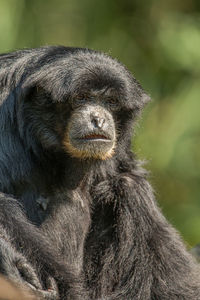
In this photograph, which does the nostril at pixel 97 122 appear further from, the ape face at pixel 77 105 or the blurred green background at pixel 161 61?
the blurred green background at pixel 161 61

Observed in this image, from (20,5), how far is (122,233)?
25.8 feet

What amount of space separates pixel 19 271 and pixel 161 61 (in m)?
9.97

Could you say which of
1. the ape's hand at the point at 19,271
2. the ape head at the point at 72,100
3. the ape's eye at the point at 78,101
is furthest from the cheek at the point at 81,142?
the ape's hand at the point at 19,271

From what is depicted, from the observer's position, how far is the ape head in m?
A: 8.49

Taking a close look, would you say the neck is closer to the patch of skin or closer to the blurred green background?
the patch of skin

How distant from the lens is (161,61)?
16.7 meters

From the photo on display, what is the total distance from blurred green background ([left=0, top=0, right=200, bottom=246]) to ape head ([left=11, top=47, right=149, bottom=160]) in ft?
22.6

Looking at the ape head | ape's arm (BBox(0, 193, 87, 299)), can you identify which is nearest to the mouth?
the ape head

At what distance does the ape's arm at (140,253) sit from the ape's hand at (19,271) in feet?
4.18

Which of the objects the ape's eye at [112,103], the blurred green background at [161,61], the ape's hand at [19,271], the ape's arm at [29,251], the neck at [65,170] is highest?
the blurred green background at [161,61]

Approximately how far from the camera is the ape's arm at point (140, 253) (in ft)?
28.9

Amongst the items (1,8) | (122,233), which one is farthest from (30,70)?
(1,8)

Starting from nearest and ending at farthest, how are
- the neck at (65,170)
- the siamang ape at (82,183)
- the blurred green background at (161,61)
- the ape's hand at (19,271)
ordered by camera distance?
the ape's hand at (19,271) → the siamang ape at (82,183) → the neck at (65,170) → the blurred green background at (161,61)

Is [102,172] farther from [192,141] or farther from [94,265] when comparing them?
[192,141]
